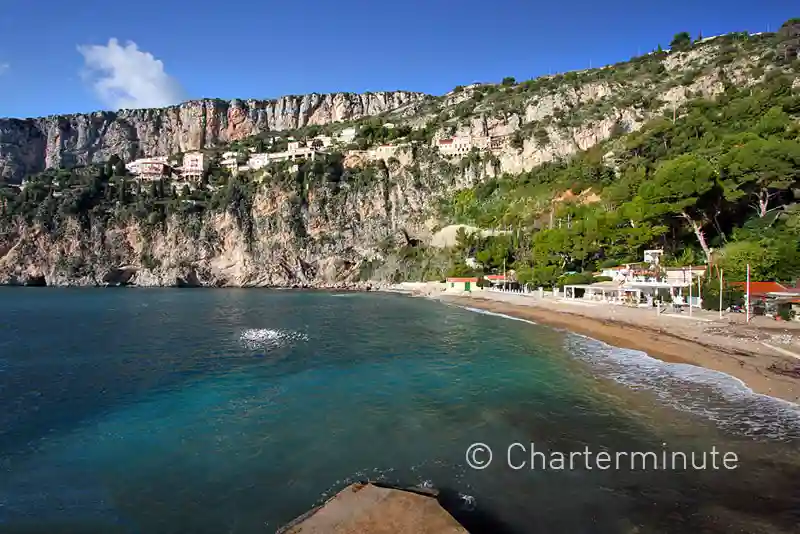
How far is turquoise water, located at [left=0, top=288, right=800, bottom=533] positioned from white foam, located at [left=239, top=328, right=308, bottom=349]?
2.14m

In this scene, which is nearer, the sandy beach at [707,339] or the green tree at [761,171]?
the sandy beach at [707,339]

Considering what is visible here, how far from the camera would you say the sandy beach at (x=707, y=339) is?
1412cm

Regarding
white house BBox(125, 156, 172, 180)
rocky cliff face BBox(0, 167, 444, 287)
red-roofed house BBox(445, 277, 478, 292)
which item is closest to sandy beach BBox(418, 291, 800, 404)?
red-roofed house BBox(445, 277, 478, 292)

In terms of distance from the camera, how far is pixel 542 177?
241 ft

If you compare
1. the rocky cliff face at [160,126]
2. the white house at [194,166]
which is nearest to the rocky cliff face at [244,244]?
the white house at [194,166]

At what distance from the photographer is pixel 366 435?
10.3 meters

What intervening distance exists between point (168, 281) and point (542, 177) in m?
70.6

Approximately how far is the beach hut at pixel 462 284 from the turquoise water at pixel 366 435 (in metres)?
38.9

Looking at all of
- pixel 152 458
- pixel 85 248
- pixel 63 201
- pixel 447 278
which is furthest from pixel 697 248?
pixel 63 201

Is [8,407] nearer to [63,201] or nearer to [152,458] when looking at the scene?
[152,458]

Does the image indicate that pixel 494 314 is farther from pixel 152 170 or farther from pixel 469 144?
pixel 152 170

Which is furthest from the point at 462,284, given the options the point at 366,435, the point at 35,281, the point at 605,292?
the point at 35,281

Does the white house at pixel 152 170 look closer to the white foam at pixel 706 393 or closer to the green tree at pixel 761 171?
the green tree at pixel 761 171

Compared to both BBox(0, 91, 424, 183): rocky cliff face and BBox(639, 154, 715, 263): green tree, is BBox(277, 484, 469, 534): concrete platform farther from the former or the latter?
BBox(0, 91, 424, 183): rocky cliff face
